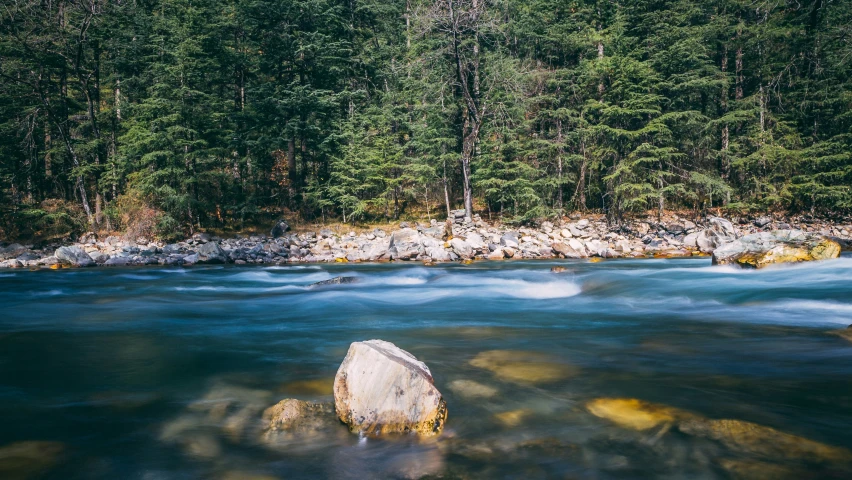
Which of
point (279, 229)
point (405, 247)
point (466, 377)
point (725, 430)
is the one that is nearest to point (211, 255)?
point (279, 229)

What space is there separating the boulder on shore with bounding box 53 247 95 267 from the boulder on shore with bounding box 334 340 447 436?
17905 millimetres

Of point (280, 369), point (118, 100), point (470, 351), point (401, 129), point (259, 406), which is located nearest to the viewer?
point (259, 406)

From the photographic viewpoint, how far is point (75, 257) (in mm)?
17297

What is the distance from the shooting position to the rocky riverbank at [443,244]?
17484 mm

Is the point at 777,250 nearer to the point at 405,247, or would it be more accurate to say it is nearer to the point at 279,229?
the point at 405,247

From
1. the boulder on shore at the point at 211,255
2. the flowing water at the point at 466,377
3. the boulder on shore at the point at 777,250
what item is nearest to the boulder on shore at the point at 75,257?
the boulder on shore at the point at 211,255

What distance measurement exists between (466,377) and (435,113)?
1981 centimetres

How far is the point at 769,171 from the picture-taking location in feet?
70.9

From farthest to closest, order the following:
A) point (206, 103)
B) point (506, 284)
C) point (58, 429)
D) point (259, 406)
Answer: point (206, 103) → point (506, 284) → point (259, 406) → point (58, 429)

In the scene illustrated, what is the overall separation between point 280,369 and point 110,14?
26.4 m

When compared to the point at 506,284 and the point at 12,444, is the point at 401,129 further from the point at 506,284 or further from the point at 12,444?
the point at 12,444

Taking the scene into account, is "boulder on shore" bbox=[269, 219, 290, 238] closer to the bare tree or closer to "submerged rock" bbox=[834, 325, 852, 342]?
the bare tree

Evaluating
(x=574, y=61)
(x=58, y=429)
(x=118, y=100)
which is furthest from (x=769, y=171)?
(x=118, y=100)

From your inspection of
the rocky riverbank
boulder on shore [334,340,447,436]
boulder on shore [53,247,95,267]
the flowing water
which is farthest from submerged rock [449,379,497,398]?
boulder on shore [53,247,95,267]
